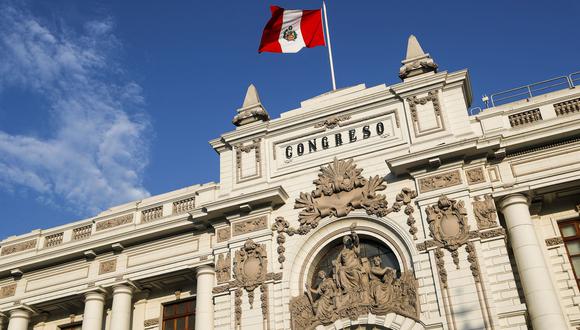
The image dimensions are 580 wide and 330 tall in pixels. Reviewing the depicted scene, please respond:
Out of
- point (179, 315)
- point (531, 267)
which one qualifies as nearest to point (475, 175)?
point (531, 267)

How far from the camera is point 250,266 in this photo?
2283cm

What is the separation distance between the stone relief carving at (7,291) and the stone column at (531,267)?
20940mm

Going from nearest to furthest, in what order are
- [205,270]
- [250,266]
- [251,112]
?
[250,266] < [205,270] < [251,112]

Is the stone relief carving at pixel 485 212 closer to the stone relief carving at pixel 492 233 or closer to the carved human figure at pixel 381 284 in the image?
the stone relief carving at pixel 492 233

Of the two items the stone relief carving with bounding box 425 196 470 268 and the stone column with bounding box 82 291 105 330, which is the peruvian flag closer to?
the stone relief carving with bounding box 425 196 470 268

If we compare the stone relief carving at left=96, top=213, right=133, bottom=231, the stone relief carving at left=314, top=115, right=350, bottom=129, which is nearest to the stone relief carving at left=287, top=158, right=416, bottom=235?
the stone relief carving at left=314, top=115, right=350, bottom=129

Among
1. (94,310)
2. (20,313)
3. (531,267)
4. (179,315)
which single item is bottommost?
(531,267)

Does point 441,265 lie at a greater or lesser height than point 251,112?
lesser

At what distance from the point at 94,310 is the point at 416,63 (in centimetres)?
1636

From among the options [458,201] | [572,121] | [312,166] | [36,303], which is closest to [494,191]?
[458,201]

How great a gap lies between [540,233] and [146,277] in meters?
15.0

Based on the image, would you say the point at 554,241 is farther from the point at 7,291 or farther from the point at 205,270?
the point at 7,291

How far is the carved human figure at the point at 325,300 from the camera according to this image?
21.0 meters

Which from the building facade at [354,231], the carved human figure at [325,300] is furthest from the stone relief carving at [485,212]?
the carved human figure at [325,300]
